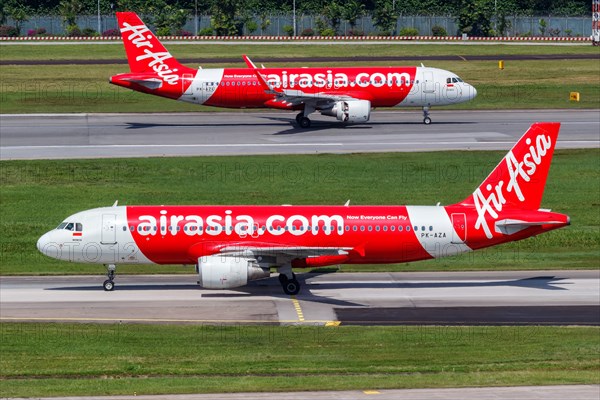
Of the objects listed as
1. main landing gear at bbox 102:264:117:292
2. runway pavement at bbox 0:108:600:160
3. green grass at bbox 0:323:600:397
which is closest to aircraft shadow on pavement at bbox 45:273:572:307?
main landing gear at bbox 102:264:117:292

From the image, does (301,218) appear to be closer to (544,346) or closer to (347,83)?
Answer: (544,346)

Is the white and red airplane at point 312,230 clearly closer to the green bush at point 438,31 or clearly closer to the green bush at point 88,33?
the green bush at point 88,33

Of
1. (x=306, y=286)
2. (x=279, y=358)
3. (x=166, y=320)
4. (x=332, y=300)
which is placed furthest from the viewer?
(x=306, y=286)

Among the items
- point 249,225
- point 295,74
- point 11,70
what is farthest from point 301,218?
point 11,70

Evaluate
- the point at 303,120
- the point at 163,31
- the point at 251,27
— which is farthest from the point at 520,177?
the point at 251,27

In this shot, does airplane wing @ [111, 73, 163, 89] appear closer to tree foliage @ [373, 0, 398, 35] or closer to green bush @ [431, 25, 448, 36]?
tree foliage @ [373, 0, 398, 35]

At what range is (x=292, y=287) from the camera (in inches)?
1989

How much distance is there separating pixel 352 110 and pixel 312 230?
1552 inches

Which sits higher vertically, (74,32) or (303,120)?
(74,32)

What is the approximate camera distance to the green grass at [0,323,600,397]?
36000 mm

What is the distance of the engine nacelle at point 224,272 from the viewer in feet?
158

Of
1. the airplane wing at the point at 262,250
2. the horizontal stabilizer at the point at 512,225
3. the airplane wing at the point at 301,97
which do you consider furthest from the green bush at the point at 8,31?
the horizontal stabilizer at the point at 512,225

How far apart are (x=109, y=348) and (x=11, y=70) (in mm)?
86785

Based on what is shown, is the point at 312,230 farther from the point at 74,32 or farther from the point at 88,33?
the point at 74,32
